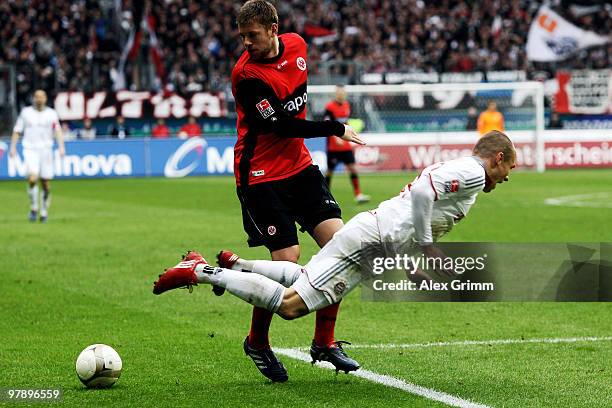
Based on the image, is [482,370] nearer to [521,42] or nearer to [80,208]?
[80,208]

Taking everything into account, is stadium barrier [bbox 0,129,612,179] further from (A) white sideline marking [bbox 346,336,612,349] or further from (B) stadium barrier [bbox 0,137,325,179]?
(A) white sideline marking [bbox 346,336,612,349]

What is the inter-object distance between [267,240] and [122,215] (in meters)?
13.6

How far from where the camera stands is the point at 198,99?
117 feet

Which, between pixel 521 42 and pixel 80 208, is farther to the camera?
pixel 521 42

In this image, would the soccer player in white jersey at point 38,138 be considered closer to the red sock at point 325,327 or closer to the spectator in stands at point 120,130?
the spectator in stands at point 120,130

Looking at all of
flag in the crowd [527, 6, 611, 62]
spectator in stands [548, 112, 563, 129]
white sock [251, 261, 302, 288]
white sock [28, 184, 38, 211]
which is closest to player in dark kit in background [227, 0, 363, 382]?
white sock [251, 261, 302, 288]

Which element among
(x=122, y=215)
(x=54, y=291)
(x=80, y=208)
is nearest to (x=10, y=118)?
(x=80, y=208)

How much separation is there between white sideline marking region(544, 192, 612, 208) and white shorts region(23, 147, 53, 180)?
9.44m

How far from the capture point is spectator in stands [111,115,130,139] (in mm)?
34062

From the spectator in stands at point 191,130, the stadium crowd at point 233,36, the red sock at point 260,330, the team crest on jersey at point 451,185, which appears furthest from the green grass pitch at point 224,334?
the stadium crowd at point 233,36

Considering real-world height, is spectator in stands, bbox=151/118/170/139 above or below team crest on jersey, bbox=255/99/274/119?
below
